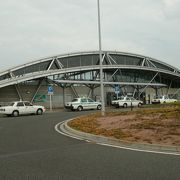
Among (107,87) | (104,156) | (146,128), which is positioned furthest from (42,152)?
(107,87)

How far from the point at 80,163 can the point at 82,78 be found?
1842 inches

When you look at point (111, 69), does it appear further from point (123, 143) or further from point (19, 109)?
point (123, 143)

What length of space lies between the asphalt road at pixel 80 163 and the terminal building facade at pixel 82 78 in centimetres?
3304

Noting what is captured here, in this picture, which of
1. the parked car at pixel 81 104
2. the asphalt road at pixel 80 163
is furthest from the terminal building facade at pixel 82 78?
the asphalt road at pixel 80 163

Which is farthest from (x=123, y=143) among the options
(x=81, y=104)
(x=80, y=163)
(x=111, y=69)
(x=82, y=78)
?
(x=111, y=69)

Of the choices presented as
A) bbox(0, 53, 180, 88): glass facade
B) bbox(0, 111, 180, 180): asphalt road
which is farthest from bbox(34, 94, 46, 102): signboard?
bbox(0, 111, 180, 180): asphalt road

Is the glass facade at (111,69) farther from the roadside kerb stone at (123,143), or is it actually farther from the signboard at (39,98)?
the roadside kerb stone at (123,143)

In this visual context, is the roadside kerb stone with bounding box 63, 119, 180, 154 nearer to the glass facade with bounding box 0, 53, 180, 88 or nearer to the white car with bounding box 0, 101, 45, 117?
the white car with bounding box 0, 101, 45, 117

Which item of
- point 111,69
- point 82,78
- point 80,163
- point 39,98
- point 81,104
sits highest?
point 111,69

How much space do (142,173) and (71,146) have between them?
4823 mm

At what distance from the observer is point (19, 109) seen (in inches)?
1347

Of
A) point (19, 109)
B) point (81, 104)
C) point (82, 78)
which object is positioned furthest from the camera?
point (82, 78)

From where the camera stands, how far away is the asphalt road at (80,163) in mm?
7551

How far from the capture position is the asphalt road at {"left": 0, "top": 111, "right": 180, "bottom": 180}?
24.8 feet
